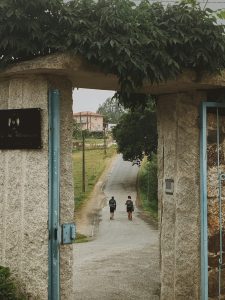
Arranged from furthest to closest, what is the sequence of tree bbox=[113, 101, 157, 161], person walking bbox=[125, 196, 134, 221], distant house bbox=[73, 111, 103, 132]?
1. distant house bbox=[73, 111, 103, 132]
2. tree bbox=[113, 101, 157, 161]
3. person walking bbox=[125, 196, 134, 221]

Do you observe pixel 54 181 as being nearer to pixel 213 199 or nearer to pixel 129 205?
pixel 213 199

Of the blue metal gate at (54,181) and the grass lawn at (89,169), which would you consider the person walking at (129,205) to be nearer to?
the grass lawn at (89,169)

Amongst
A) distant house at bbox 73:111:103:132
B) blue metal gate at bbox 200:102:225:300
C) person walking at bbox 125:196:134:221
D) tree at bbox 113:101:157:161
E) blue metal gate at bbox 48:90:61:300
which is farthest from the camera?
distant house at bbox 73:111:103:132

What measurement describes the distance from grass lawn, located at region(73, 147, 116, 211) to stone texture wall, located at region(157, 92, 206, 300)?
70.5 feet

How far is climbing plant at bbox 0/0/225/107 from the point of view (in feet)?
15.4

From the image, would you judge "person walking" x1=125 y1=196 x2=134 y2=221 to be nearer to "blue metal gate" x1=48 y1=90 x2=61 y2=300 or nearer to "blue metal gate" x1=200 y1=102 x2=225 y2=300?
"blue metal gate" x1=200 y1=102 x2=225 y2=300

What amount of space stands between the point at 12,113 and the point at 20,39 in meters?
0.83

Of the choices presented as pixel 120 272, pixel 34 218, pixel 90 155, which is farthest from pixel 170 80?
pixel 90 155

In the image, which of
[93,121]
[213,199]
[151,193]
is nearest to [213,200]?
[213,199]

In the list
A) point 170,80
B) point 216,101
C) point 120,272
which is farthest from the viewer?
point 120,272

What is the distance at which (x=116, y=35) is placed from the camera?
15.8ft

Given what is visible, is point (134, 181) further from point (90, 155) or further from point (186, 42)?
point (186, 42)

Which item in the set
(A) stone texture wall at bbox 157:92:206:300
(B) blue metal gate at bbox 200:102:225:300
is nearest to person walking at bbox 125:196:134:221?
(A) stone texture wall at bbox 157:92:206:300

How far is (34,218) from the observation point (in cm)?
496
